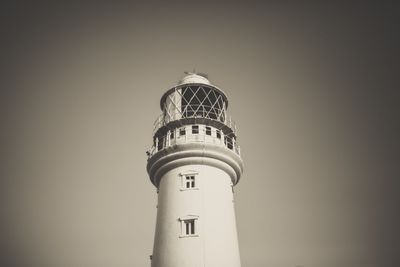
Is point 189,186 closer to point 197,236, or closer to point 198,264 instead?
point 197,236

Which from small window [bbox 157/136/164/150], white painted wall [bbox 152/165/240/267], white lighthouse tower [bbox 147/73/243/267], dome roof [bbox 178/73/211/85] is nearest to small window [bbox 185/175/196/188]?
white lighthouse tower [bbox 147/73/243/267]

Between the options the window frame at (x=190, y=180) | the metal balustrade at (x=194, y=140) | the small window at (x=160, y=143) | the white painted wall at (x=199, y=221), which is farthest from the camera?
the small window at (x=160, y=143)

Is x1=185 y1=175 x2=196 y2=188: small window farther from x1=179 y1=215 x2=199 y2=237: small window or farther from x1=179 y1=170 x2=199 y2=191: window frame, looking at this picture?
x1=179 y1=215 x2=199 y2=237: small window

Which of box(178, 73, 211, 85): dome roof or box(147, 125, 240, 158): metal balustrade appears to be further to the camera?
box(178, 73, 211, 85): dome roof

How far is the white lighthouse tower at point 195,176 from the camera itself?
71.2 ft

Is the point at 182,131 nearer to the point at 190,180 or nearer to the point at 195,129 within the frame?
the point at 195,129

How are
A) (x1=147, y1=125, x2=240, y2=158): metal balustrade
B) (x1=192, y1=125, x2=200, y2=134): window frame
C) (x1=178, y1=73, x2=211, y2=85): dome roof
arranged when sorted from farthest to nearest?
(x1=178, y1=73, x2=211, y2=85): dome roof
(x1=192, y1=125, x2=200, y2=134): window frame
(x1=147, y1=125, x2=240, y2=158): metal balustrade

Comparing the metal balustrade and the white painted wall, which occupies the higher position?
the metal balustrade

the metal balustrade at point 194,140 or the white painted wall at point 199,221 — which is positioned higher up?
the metal balustrade at point 194,140

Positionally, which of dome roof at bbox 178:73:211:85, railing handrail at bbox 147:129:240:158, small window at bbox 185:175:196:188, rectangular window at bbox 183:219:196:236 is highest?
dome roof at bbox 178:73:211:85

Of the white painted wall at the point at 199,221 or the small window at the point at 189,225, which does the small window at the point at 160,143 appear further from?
the small window at the point at 189,225

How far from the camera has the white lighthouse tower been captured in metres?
21.7

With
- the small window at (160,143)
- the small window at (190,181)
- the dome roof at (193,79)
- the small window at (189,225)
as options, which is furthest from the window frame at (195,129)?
the small window at (189,225)

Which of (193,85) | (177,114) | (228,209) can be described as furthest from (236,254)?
(193,85)
